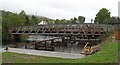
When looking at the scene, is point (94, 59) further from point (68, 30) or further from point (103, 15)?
point (103, 15)

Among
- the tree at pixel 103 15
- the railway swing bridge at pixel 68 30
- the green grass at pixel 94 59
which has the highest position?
the tree at pixel 103 15

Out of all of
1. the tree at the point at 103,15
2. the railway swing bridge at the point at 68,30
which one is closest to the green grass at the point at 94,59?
the railway swing bridge at the point at 68,30

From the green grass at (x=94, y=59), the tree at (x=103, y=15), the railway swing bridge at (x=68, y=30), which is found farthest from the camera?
the tree at (x=103, y=15)

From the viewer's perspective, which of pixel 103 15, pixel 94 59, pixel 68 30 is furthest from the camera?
pixel 103 15

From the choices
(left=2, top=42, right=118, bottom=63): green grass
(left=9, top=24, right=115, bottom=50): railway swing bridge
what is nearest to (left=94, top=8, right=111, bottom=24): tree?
(left=9, top=24, right=115, bottom=50): railway swing bridge

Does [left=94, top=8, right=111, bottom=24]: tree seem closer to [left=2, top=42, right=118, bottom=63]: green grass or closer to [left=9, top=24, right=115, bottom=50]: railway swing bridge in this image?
[left=9, top=24, right=115, bottom=50]: railway swing bridge

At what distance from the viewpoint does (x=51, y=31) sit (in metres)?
97.4

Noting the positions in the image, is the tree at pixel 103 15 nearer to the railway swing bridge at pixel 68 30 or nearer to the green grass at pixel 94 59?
the railway swing bridge at pixel 68 30

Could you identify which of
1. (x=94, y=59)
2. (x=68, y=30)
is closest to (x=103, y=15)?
(x=68, y=30)

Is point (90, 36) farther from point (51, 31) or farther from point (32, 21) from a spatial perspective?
point (32, 21)

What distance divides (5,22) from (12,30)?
150 inches

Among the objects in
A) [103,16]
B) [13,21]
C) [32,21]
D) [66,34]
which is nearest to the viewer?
[66,34]

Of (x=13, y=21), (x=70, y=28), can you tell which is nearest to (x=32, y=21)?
(x=13, y=21)

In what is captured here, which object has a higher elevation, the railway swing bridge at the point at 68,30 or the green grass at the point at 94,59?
the railway swing bridge at the point at 68,30
